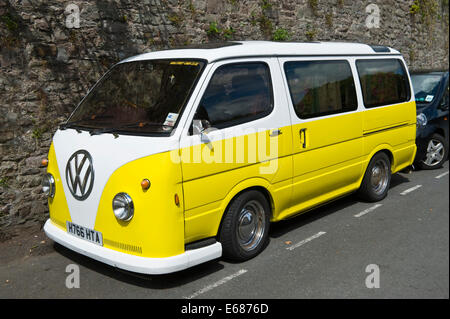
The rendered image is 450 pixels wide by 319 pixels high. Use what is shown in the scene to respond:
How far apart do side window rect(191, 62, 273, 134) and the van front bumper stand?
3.78ft

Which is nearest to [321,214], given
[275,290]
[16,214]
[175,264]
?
[275,290]

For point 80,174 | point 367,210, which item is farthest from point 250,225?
point 367,210

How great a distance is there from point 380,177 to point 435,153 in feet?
8.67

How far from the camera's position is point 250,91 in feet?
16.4

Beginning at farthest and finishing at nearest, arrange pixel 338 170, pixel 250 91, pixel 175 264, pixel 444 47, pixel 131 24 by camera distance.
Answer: pixel 444 47, pixel 131 24, pixel 338 170, pixel 250 91, pixel 175 264

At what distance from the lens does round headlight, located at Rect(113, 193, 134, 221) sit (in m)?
4.16

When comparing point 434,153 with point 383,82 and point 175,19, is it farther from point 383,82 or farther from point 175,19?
point 175,19

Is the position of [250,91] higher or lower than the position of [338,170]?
higher

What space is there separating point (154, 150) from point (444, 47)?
19300mm

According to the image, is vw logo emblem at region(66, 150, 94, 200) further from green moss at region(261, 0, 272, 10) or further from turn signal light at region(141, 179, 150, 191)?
green moss at region(261, 0, 272, 10)

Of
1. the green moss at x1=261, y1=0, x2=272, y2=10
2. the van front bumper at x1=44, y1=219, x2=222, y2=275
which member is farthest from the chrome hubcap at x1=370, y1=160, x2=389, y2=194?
the green moss at x1=261, y1=0, x2=272, y2=10

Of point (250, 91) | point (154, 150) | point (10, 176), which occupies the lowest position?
point (10, 176)

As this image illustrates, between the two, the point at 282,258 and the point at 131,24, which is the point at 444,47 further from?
the point at 282,258

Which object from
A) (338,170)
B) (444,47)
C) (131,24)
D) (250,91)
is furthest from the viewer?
(444,47)
